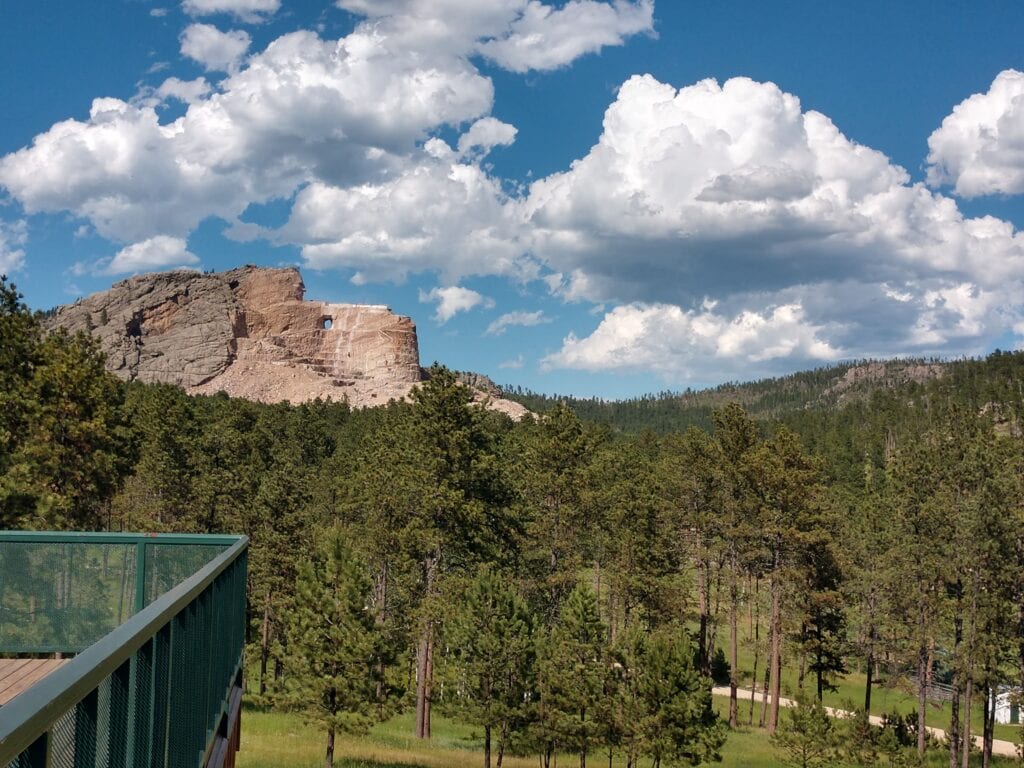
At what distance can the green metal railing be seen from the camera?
232 cm

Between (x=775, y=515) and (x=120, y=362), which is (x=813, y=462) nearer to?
(x=775, y=515)

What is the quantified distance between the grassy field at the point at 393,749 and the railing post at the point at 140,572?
15.8 m

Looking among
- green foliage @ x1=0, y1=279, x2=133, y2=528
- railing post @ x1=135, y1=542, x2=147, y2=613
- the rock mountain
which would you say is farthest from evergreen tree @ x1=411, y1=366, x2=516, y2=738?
the rock mountain

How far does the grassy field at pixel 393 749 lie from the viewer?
2369cm

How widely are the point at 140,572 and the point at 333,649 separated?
18389mm

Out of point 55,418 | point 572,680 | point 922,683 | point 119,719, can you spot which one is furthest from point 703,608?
point 119,719

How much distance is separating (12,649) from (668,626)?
109 ft

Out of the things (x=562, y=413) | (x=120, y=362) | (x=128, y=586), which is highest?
(x=120, y=362)

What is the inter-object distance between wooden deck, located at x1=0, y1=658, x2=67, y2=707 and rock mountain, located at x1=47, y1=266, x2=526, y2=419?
139 meters

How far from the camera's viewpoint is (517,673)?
2497 cm

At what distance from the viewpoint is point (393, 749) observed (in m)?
27.0

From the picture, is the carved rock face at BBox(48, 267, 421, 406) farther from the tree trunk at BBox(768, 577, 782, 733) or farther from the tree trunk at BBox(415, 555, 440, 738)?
the tree trunk at BBox(415, 555, 440, 738)

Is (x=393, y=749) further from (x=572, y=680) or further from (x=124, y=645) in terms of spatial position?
(x=124, y=645)

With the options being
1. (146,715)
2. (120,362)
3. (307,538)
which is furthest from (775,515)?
(120,362)
